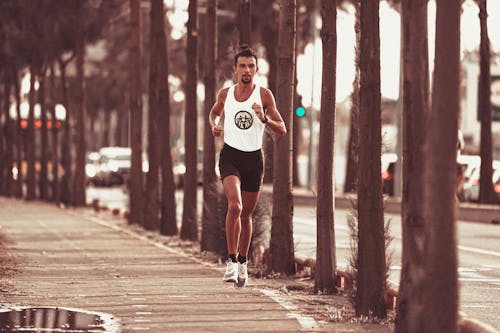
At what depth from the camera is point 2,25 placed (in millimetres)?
50594

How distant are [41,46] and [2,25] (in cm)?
290

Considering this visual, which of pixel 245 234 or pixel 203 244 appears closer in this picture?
pixel 245 234

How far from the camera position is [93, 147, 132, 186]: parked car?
77250 millimetres

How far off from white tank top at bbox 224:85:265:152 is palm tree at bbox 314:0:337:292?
217cm

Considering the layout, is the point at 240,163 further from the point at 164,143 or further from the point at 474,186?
the point at 474,186

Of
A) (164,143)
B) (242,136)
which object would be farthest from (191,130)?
(242,136)

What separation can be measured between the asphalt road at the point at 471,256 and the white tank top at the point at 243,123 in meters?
2.65

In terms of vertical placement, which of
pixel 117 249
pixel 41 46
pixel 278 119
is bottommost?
pixel 117 249

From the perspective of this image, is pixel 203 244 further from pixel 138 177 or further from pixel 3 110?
pixel 3 110

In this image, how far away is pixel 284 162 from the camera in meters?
17.5

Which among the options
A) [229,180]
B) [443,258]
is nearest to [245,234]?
[229,180]

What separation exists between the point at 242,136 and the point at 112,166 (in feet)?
215

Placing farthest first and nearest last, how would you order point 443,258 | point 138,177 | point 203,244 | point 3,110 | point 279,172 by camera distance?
point 3,110, point 138,177, point 203,244, point 279,172, point 443,258

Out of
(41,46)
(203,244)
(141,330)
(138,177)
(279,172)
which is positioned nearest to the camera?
(141,330)
